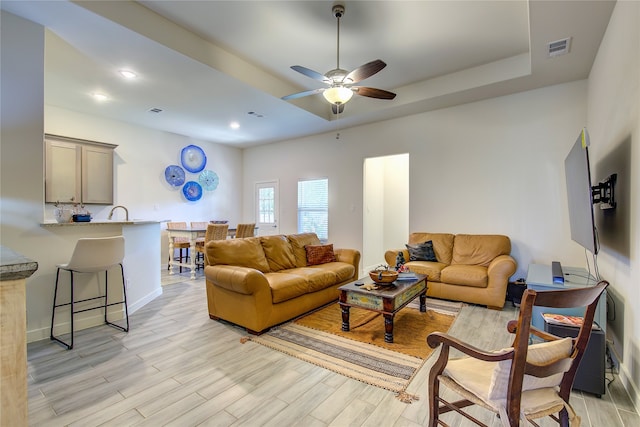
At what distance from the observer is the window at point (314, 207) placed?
21.5 feet

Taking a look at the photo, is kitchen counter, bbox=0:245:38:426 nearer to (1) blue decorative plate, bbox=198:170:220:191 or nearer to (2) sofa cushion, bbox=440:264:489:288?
(2) sofa cushion, bbox=440:264:489:288

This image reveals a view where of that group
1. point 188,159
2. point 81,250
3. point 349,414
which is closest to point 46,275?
point 81,250

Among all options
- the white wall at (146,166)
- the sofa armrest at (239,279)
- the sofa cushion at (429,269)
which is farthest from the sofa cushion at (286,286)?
the white wall at (146,166)

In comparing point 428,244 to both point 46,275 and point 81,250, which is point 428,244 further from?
point 46,275

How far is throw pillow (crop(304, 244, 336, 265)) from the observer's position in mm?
4223

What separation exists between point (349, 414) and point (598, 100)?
13.2 feet

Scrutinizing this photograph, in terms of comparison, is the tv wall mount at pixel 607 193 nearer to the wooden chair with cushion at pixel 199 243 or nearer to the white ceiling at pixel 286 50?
the white ceiling at pixel 286 50

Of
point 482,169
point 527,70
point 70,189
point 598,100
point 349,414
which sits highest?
point 527,70

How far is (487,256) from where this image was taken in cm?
425

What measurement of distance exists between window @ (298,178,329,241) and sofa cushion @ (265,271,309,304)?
3165 millimetres

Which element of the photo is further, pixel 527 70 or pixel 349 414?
pixel 527 70

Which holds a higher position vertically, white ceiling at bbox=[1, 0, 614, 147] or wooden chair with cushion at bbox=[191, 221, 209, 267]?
white ceiling at bbox=[1, 0, 614, 147]

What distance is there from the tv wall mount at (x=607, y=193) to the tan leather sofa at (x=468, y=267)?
4.25ft

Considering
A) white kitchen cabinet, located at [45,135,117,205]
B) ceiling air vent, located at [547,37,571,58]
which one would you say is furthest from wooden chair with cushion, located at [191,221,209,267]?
ceiling air vent, located at [547,37,571,58]
